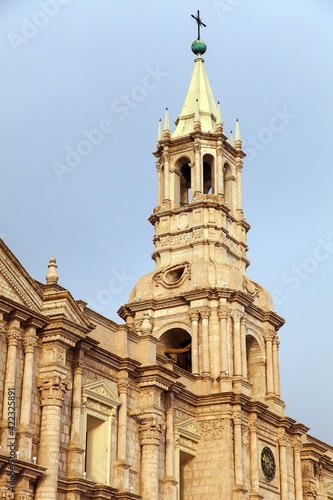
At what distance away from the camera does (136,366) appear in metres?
37.5

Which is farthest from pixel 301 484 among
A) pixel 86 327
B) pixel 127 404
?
pixel 86 327

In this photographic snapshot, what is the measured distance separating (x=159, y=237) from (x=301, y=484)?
537 inches

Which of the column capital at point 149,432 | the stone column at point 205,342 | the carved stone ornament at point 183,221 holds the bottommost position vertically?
the column capital at point 149,432

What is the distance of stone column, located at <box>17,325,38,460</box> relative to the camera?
3070cm

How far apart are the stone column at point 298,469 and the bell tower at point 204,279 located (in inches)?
76.0

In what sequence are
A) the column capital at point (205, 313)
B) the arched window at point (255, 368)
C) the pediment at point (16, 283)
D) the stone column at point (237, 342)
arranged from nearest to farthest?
1. the pediment at point (16, 283)
2. the stone column at point (237, 342)
3. the column capital at point (205, 313)
4. the arched window at point (255, 368)

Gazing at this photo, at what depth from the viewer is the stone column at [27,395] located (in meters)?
30.7

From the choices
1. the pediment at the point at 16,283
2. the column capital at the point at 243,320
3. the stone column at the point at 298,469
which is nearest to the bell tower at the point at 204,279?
the column capital at the point at 243,320

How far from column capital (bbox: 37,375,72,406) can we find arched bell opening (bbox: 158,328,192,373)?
1263cm

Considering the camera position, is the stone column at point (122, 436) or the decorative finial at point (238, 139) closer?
the stone column at point (122, 436)

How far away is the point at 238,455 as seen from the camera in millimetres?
40562

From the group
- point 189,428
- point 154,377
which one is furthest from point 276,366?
point 154,377

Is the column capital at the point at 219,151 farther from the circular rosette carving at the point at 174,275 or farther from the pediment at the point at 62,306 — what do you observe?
the pediment at the point at 62,306

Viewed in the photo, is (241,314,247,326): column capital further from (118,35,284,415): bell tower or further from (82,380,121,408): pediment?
(82,380,121,408): pediment
